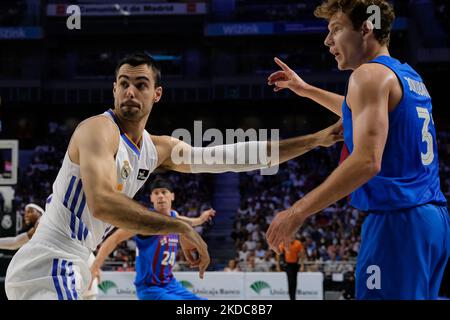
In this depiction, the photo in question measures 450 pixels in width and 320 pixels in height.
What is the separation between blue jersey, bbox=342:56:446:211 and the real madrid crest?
130cm

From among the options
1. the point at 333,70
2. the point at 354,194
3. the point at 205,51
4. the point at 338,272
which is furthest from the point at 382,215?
the point at 205,51

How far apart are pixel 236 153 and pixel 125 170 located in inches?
33.1

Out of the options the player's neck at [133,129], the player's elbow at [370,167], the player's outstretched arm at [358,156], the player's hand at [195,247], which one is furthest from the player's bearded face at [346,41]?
the player's neck at [133,129]

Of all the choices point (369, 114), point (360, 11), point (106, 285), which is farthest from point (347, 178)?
point (106, 285)

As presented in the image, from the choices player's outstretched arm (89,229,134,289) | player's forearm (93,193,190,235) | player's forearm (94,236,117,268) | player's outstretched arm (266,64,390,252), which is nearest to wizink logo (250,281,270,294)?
player's outstretched arm (89,229,134,289)

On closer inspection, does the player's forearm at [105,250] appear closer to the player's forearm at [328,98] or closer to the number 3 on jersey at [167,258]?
the number 3 on jersey at [167,258]

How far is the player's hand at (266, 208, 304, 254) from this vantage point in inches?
90.5

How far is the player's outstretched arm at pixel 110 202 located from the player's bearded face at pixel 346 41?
3.56 ft

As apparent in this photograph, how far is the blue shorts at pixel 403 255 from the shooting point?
7.84ft

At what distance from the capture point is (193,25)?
22672mm

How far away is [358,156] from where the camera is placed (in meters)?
2.27

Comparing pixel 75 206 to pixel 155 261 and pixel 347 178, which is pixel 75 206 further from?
pixel 155 261

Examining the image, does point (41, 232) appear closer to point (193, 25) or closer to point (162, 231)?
point (162, 231)

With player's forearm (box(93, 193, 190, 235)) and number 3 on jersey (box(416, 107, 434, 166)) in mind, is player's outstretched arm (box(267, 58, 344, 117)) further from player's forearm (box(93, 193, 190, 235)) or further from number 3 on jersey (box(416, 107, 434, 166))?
player's forearm (box(93, 193, 190, 235))
